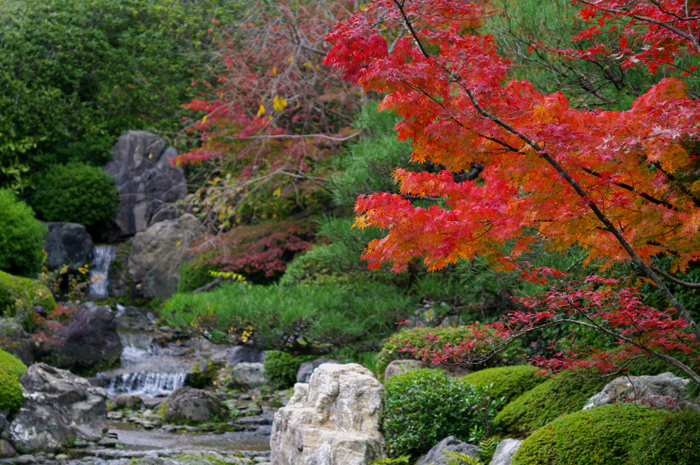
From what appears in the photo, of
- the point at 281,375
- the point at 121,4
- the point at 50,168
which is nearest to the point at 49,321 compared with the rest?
the point at 281,375

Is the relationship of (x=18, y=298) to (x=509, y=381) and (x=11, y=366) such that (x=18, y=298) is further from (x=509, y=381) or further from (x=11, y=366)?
(x=509, y=381)

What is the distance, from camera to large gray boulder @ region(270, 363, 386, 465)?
4.40 meters

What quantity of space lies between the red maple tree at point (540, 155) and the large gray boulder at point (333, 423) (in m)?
1.81

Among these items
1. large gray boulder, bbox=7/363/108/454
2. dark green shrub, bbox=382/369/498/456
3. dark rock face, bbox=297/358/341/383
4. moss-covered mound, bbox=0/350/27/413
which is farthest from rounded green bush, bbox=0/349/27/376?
dark green shrub, bbox=382/369/498/456

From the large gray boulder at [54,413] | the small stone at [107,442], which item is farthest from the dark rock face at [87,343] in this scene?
the small stone at [107,442]

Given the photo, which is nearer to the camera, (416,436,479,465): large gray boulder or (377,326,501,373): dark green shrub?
(416,436,479,465): large gray boulder

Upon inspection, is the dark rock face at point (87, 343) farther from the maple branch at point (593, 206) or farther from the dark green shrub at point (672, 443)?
the dark green shrub at point (672, 443)

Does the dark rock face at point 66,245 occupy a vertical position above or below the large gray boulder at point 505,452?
below

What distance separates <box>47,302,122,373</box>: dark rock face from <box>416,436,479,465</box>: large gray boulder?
7.88 metres

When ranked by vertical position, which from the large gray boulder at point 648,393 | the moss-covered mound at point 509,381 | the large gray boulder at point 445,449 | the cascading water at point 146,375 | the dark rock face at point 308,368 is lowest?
the cascading water at point 146,375

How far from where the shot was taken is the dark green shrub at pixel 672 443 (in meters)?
2.93

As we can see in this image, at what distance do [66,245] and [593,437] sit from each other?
14633 millimetres

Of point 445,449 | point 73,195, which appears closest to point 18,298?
point 73,195

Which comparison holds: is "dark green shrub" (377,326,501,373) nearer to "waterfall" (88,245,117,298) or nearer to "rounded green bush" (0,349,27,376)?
"rounded green bush" (0,349,27,376)
